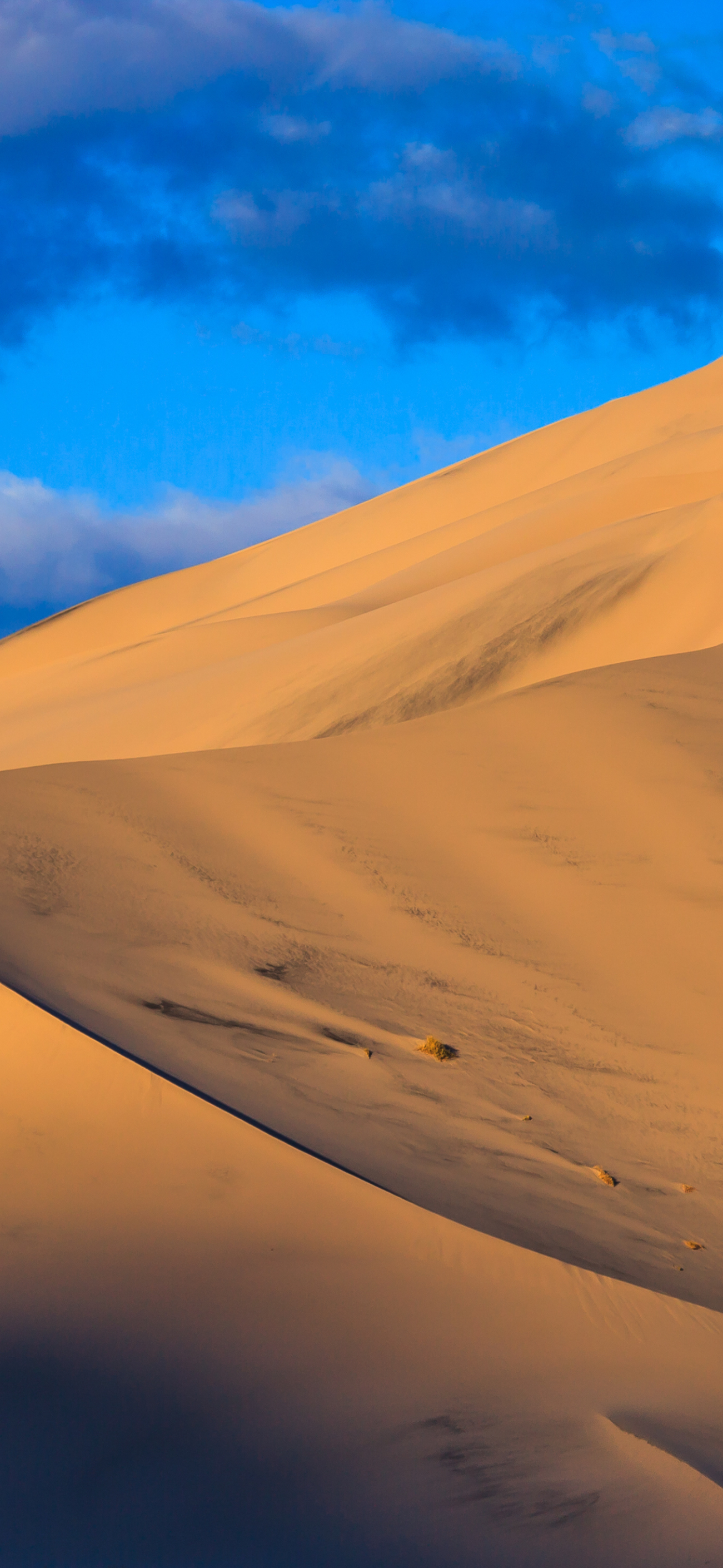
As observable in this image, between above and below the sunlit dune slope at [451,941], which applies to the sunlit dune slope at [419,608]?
above

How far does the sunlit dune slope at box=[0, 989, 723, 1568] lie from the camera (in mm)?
1854

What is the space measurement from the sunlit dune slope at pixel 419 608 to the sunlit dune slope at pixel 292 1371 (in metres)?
7.28

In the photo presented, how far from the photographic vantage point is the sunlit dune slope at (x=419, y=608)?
10477 millimetres

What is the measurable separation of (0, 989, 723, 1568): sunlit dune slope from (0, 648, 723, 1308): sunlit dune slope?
9.8 inches

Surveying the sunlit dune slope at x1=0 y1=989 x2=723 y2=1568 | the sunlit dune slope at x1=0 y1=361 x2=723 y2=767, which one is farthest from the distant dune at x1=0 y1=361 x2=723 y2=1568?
the sunlit dune slope at x1=0 y1=361 x2=723 y2=767

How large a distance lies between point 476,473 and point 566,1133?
25.9 metres

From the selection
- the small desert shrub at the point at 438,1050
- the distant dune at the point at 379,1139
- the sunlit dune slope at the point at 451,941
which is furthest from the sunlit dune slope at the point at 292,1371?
the small desert shrub at the point at 438,1050

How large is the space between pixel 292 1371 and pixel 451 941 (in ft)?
10.00

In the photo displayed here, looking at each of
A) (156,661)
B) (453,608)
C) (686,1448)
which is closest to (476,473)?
(156,661)

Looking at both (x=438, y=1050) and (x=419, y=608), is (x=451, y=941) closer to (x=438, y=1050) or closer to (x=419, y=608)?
(x=438, y=1050)

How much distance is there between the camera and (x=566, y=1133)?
3.85 m

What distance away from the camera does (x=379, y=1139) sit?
132 inches

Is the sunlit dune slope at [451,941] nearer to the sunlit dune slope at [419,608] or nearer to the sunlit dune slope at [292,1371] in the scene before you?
the sunlit dune slope at [292,1371]

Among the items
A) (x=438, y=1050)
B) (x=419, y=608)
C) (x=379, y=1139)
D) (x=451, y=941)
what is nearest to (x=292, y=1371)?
(x=379, y=1139)
